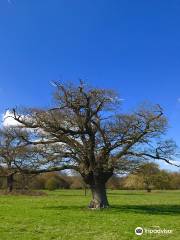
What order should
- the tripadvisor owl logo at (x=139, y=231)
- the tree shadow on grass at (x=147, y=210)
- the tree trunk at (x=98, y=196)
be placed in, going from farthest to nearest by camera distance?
the tree trunk at (x=98, y=196) → the tree shadow on grass at (x=147, y=210) → the tripadvisor owl logo at (x=139, y=231)

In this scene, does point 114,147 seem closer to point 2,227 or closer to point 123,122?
point 123,122

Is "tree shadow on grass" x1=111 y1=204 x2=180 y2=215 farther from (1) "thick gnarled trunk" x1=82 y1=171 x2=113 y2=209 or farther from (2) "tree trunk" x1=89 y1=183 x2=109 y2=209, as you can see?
(1) "thick gnarled trunk" x1=82 y1=171 x2=113 y2=209

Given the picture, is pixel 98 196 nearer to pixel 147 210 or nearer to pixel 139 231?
pixel 147 210

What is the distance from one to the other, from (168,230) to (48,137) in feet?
52.8

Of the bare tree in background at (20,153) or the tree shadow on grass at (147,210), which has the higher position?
the bare tree in background at (20,153)

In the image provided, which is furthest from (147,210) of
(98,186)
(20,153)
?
(20,153)

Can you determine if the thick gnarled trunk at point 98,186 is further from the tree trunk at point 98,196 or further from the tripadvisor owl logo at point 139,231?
the tripadvisor owl logo at point 139,231

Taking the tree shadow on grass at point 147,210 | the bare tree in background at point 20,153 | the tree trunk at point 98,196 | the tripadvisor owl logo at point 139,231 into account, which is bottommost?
the tripadvisor owl logo at point 139,231

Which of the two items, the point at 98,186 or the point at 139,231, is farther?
the point at 98,186

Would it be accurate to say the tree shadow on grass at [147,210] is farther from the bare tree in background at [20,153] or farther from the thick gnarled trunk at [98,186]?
the bare tree in background at [20,153]

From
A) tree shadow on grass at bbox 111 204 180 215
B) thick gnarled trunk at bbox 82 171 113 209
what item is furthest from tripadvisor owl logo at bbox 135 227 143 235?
thick gnarled trunk at bbox 82 171 113 209

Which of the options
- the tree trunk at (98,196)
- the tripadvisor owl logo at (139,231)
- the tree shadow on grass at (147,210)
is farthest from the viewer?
the tree trunk at (98,196)

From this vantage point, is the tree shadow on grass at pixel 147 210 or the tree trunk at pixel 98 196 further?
the tree trunk at pixel 98 196

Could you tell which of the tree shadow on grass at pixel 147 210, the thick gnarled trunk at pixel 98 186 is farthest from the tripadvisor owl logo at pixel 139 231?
the thick gnarled trunk at pixel 98 186
